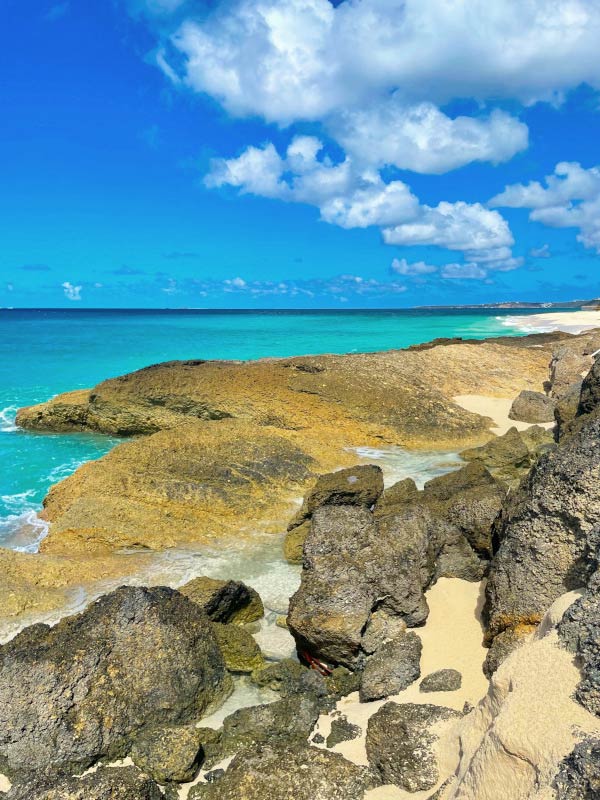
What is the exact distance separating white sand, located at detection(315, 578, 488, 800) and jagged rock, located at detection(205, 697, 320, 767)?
6.7 inches

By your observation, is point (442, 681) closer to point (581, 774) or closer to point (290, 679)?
point (290, 679)

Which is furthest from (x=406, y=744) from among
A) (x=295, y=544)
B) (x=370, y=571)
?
(x=295, y=544)

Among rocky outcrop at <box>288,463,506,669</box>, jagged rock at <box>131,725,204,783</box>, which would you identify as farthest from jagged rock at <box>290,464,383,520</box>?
jagged rock at <box>131,725,204,783</box>

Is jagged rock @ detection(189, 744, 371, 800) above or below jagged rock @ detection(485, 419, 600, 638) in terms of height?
below

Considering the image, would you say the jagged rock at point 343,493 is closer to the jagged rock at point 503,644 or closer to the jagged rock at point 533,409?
the jagged rock at point 503,644

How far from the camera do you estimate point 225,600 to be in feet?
24.0

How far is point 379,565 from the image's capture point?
6.62 meters

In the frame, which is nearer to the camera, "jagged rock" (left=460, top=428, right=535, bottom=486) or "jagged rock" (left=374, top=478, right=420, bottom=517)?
"jagged rock" (left=374, top=478, right=420, bottom=517)

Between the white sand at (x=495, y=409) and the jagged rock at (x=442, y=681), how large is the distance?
1254cm

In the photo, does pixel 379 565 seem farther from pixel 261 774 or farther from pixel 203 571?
pixel 203 571

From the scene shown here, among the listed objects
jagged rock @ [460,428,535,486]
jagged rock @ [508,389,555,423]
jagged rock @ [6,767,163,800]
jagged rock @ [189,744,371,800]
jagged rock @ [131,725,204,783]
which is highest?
jagged rock @ [508,389,555,423]

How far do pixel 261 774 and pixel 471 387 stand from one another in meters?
20.6

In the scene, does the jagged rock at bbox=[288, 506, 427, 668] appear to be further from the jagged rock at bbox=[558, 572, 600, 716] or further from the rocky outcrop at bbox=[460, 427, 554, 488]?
the rocky outcrop at bbox=[460, 427, 554, 488]

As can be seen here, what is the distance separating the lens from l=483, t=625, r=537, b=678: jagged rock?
5.34 m
